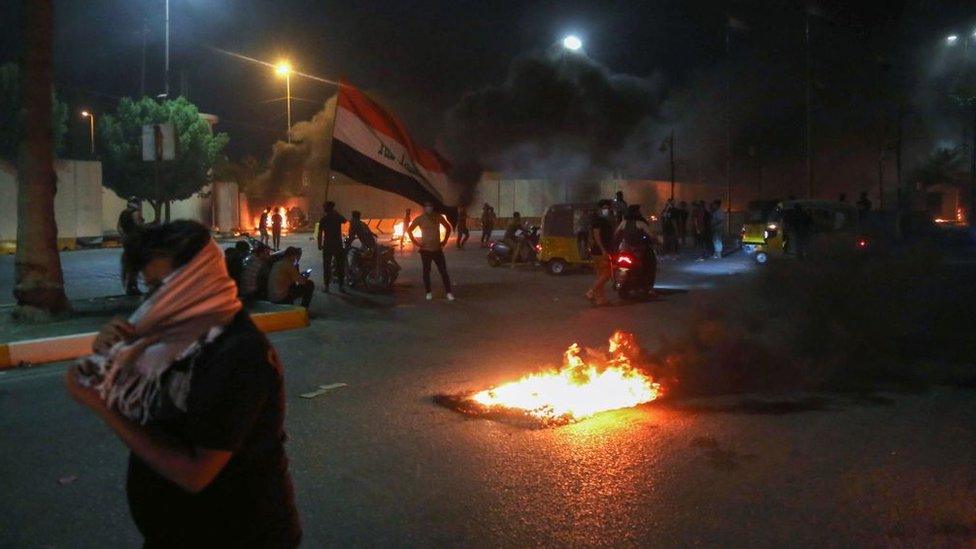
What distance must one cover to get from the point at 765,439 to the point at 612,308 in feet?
23.5

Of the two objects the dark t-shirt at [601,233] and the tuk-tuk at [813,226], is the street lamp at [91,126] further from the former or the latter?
the dark t-shirt at [601,233]

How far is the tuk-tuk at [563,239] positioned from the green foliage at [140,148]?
77.0 feet

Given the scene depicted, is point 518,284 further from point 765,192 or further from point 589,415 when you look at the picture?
point 765,192

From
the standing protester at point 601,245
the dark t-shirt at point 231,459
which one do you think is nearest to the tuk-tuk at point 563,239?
the standing protester at point 601,245

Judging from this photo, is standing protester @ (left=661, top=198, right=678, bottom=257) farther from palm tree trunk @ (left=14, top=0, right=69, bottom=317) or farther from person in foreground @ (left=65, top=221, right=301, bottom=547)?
person in foreground @ (left=65, top=221, right=301, bottom=547)

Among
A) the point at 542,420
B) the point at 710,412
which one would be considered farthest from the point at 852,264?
the point at 542,420

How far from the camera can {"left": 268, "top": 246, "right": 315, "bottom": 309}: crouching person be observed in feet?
40.3

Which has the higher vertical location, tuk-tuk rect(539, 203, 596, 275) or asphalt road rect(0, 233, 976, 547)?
tuk-tuk rect(539, 203, 596, 275)

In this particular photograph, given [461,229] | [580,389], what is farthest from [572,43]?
[580,389]

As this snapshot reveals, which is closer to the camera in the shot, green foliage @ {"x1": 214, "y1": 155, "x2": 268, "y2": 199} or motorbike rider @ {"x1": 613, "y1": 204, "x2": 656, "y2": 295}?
motorbike rider @ {"x1": 613, "y1": 204, "x2": 656, "y2": 295}

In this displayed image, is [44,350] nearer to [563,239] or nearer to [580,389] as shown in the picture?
[580,389]

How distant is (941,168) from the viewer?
1914 inches

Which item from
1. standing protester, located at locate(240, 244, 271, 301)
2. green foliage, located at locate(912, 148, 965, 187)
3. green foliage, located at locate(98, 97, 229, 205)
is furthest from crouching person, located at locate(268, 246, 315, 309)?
green foliage, located at locate(912, 148, 965, 187)

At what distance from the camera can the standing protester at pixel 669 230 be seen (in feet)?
79.2
